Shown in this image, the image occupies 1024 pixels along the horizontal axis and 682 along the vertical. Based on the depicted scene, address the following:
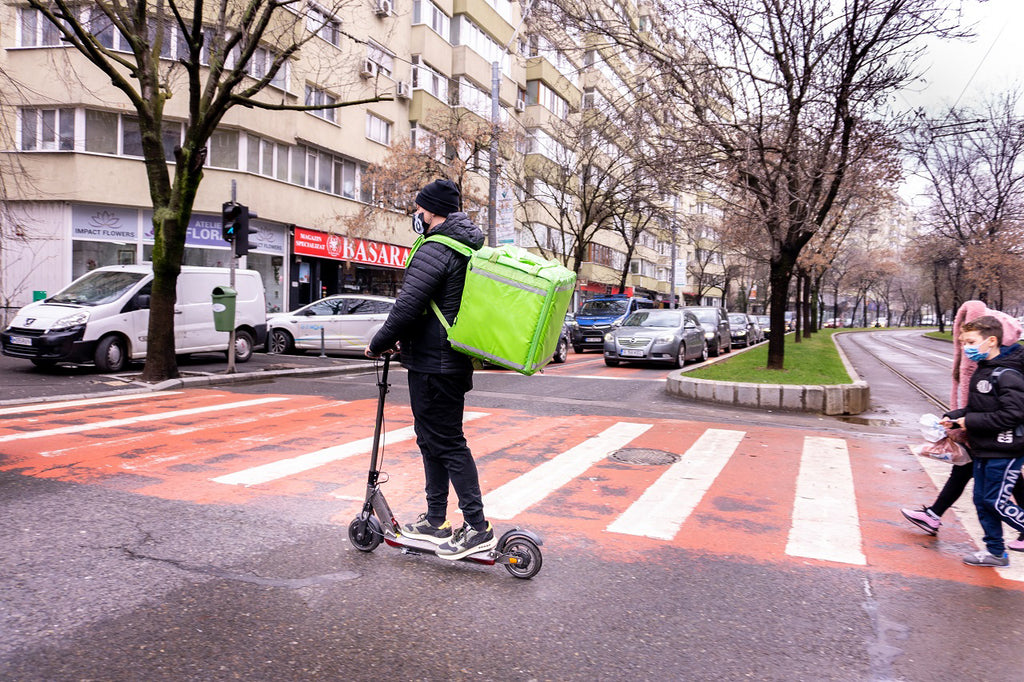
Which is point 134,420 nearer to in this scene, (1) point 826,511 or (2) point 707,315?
(1) point 826,511

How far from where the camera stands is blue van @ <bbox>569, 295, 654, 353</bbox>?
25859 mm

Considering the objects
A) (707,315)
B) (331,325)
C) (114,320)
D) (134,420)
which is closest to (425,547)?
(134,420)

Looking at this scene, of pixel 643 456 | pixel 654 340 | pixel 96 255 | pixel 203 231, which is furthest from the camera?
pixel 203 231

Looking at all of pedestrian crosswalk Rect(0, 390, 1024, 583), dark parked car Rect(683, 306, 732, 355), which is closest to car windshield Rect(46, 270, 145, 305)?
pedestrian crosswalk Rect(0, 390, 1024, 583)

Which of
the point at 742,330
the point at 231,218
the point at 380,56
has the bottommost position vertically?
the point at 742,330

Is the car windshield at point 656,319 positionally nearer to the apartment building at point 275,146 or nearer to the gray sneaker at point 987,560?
the apartment building at point 275,146

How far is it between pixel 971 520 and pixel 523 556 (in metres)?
3.89

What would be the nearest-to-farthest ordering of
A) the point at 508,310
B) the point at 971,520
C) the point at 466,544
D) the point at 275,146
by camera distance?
the point at 508,310 < the point at 466,544 < the point at 971,520 < the point at 275,146

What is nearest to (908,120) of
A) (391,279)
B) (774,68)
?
(774,68)

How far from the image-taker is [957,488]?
489 centimetres

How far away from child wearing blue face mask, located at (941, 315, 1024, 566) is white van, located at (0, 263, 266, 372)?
13.2 meters

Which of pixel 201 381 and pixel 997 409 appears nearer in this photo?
pixel 997 409

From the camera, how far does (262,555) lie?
4.21 meters

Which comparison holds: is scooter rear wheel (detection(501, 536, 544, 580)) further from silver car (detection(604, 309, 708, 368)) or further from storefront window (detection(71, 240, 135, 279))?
storefront window (detection(71, 240, 135, 279))
